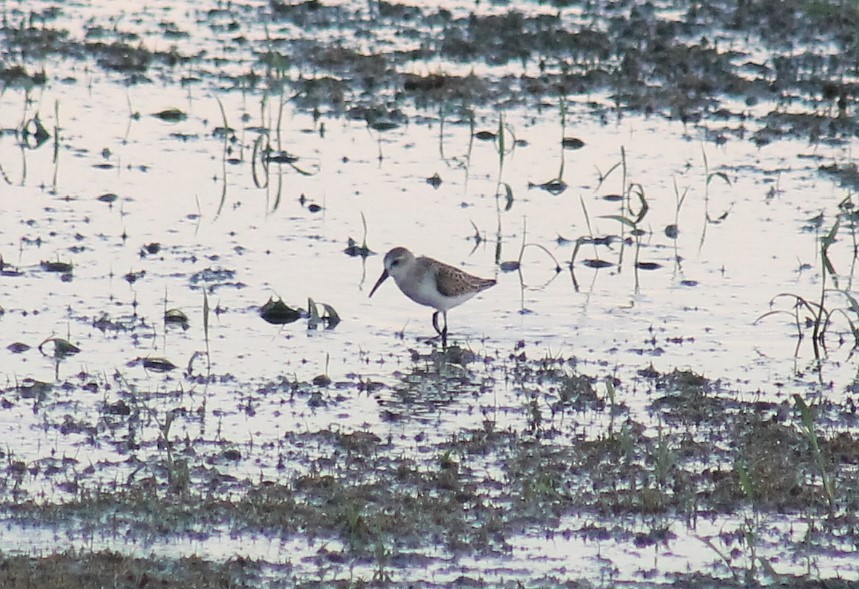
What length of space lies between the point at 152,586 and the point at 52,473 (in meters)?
1.43

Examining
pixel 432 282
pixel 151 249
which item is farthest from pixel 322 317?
pixel 151 249

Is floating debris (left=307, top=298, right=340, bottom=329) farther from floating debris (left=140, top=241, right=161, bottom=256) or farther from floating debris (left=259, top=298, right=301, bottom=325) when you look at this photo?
floating debris (left=140, top=241, right=161, bottom=256)

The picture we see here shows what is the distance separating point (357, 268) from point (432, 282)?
1293 mm

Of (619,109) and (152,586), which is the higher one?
(619,109)

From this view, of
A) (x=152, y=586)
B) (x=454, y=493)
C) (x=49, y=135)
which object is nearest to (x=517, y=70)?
(x=49, y=135)

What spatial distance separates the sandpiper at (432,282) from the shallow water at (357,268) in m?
0.22

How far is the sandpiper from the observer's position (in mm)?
10594

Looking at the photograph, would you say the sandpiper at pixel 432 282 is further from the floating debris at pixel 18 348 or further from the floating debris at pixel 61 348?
the floating debris at pixel 18 348

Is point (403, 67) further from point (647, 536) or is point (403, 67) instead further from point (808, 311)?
point (647, 536)

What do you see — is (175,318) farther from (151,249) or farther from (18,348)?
(151,249)

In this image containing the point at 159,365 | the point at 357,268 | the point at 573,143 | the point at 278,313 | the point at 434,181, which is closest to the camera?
the point at 159,365

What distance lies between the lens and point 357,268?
11781mm

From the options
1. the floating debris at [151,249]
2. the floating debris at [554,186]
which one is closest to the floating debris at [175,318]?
the floating debris at [151,249]

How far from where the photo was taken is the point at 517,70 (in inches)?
707
